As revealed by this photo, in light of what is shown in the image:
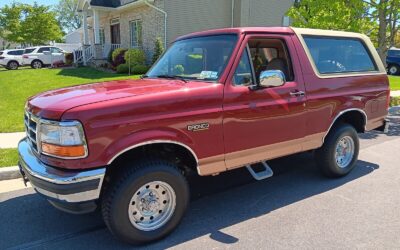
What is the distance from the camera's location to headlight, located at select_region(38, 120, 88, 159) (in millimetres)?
3180

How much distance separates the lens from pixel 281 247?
3613 mm

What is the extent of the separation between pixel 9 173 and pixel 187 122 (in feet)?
10.8

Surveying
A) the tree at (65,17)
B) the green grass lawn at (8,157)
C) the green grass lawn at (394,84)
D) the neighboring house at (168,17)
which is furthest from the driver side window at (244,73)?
the tree at (65,17)

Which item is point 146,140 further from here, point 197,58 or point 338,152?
point 338,152

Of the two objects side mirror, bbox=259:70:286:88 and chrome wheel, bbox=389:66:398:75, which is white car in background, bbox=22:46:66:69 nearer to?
chrome wheel, bbox=389:66:398:75

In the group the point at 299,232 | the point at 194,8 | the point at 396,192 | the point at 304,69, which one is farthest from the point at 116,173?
the point at 194,8

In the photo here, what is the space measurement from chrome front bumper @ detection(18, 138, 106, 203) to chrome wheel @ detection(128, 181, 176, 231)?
43 cm

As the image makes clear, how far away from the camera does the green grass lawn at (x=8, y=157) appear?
575 centimetres

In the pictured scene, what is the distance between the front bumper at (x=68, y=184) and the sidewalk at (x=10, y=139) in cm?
399

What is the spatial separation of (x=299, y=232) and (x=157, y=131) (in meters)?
1.83

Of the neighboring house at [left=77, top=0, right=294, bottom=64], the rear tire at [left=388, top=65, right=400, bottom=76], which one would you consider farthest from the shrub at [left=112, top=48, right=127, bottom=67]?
the rear tire at [left=388, top=65, right=400, bottom=76]

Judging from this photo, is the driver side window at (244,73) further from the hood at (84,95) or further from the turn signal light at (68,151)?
the turn signal light at (68,151)

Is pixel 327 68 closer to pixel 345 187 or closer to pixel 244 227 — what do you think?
pixel 345 187

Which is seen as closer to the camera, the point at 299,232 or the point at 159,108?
the point at 159,108
